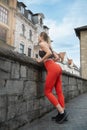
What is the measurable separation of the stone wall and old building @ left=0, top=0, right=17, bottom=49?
26.0m

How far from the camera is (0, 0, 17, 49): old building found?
31.4 m

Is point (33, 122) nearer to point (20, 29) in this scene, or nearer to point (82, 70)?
point (82, 70)

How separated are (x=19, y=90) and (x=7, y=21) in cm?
2962

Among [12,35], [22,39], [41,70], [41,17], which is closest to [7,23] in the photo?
[12,35]

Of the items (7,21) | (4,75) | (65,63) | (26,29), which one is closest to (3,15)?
(7,21)

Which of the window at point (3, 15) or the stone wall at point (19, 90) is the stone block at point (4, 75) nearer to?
the stone wall at point (19, 90)


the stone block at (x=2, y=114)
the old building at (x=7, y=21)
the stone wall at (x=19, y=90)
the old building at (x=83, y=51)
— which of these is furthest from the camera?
the old building at (x=7, y=21)

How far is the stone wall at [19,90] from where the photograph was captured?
3.49m

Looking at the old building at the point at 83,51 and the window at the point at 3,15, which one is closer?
the old building at the point at 83,51

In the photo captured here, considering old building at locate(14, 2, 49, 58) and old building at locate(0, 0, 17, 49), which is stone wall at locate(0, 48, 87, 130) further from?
old building at locate(14, 2, 49, 58)

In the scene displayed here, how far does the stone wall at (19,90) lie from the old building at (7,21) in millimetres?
26032

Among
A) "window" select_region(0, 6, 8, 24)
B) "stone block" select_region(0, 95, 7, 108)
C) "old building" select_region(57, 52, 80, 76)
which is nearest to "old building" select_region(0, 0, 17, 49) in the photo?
"window" select_region(0, 6, 8, 24)

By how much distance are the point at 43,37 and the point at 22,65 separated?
75 centimetres

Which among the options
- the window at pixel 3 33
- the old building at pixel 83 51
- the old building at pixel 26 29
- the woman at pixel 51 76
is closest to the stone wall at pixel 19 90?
the woman at pixel 51 76
